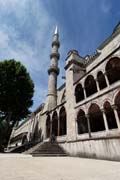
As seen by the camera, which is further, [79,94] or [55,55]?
[55,55]

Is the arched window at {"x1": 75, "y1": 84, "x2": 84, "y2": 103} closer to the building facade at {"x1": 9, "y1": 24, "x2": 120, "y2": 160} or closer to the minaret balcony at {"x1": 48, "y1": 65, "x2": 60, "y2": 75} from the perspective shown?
the building facade at {"x1": 9, "y1": 24, "x2": 120, "y2": 160}

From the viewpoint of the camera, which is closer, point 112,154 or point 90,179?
point 90,179

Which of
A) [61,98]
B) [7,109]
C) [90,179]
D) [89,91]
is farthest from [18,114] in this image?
[90,179]

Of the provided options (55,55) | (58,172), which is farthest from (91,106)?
(55,55)

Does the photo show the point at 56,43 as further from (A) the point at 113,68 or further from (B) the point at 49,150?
(B) the point at 49,150

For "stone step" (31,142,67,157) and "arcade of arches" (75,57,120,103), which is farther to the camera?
"stone step" (31,142,67,157)

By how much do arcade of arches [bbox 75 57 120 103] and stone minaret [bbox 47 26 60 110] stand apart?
8.34 meters

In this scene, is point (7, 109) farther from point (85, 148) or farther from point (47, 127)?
point (85, 148)

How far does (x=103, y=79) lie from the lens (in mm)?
14562

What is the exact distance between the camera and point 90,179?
13.2 feet

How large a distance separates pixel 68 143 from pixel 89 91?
20.8 ft

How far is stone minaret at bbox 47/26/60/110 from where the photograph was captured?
2415cm

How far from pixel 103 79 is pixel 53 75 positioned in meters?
13.4

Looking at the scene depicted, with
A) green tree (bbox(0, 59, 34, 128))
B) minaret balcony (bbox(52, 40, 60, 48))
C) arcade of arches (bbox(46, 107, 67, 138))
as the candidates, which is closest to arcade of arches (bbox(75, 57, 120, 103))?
arcade of arches (bbox(46, 107, 67, 138))
